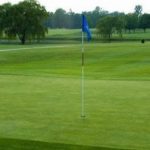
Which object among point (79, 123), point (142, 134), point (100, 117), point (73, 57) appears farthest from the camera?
point (73, 57)

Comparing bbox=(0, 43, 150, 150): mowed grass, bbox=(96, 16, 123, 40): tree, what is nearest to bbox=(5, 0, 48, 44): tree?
bbox=(96, 16, 123, 40): tree

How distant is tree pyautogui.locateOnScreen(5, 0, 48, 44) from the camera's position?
7788 cm

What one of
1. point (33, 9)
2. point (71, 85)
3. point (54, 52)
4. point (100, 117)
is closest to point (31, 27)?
point (33, 9)

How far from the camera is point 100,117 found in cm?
981

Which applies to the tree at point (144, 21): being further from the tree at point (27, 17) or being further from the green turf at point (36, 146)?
the green turf at point (36, 146)

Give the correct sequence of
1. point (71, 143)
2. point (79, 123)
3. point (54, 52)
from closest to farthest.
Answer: point (71, 143) < point (79, 123) < point (54, 52)

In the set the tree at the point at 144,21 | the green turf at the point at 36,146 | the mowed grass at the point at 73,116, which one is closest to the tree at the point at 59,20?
the tree at the point at 144,21

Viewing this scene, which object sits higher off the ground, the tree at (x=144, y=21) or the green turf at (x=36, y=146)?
the green turf at (x=36, y=146)

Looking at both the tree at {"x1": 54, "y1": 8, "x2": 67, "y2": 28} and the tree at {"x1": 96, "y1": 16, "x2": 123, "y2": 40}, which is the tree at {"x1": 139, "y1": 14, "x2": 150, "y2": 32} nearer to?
the tree at {"x1": 96, "y1": 16, "x2": 123, "y2": 40}

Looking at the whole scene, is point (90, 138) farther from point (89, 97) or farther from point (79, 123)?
point (89, 97)

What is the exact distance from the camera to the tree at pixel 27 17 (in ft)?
255

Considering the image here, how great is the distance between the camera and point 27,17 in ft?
258

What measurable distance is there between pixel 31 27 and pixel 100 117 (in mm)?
69134

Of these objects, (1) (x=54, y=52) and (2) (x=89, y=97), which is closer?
(2) (x=89, y=97)
